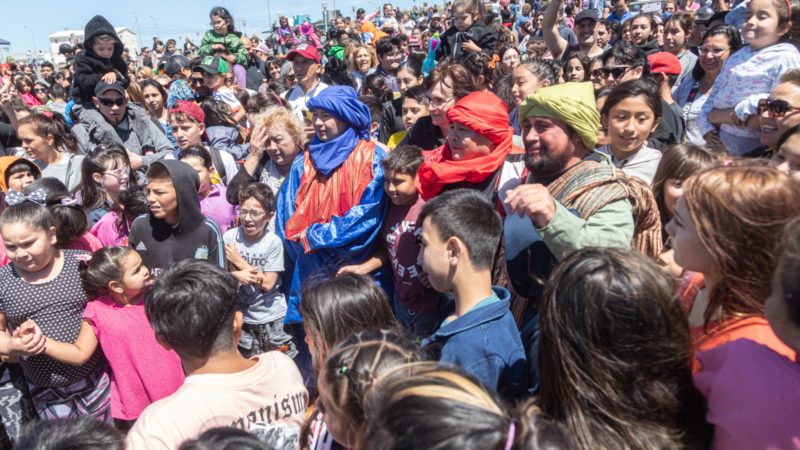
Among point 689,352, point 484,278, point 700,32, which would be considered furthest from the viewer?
point 700,32

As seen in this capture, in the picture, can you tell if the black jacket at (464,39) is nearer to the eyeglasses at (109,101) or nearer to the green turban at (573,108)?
the eyeglasses at (109,101)

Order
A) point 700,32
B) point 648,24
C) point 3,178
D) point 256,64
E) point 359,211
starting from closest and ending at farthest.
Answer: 1. point 359,211
2. point 3,178
3. point 648,24
4. point 700,32
5. point 256,64

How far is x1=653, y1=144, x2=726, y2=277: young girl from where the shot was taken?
262cm

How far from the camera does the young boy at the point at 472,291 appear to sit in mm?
1924

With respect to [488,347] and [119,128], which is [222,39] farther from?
[488,347]

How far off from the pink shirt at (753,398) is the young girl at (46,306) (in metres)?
2.81

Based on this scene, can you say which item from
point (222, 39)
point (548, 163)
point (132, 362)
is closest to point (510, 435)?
point (548, 163)

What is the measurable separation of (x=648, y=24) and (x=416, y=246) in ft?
18.3

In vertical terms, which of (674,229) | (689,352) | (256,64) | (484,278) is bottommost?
(256,64)

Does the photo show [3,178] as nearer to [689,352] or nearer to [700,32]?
[689,352]

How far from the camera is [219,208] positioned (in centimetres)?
420

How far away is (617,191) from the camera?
217cm

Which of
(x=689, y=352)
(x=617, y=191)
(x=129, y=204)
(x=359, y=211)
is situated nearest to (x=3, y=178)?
(x=129, y=204)

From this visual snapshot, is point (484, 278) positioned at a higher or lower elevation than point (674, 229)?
lower
